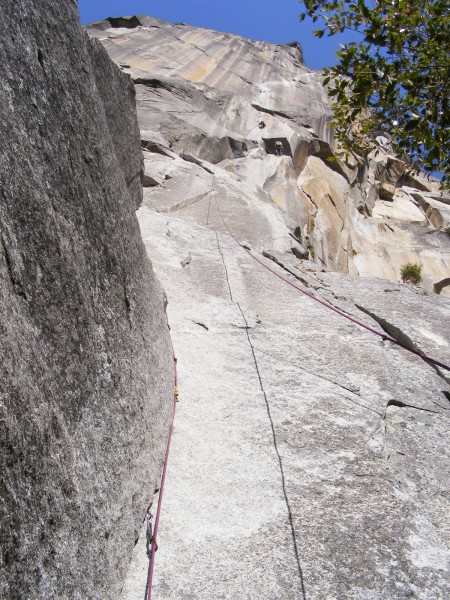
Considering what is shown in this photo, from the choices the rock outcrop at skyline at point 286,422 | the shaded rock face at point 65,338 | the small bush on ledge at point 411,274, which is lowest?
the small bush on ledge at point 411,274

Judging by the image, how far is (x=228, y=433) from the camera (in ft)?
17.8

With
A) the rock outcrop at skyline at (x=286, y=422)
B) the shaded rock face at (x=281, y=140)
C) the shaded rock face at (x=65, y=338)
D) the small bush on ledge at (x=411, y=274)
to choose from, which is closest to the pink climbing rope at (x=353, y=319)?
the rock outcrop at skyline at (x=286, y=422)

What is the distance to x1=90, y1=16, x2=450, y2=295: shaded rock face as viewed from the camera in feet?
71.7

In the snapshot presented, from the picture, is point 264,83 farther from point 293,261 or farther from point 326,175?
point 293,261

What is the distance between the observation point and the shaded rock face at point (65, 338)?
2.73 metres

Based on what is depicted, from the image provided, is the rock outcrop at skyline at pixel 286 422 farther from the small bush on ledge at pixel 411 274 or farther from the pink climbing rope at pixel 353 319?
the small bush on ledge at pixel 411 274

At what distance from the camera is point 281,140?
24.7 meters

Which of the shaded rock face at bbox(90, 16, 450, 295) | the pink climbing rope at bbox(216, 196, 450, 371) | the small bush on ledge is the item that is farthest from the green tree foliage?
the small bush on ledge

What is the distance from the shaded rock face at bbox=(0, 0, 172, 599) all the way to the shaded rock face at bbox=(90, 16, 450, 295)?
1199 cm

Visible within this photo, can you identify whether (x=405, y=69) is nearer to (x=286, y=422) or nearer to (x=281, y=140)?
(x=286, y=422)

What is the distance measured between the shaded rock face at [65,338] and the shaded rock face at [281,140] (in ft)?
39.4

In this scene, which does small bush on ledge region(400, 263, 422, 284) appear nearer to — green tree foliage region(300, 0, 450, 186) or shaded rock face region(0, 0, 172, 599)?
green tree foliage region(300, 0, 450, 186)

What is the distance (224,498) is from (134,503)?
847 millimetres

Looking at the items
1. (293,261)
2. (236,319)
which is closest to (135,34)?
(293,261)
